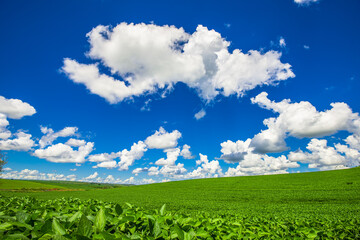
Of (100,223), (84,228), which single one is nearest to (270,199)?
(100,223)

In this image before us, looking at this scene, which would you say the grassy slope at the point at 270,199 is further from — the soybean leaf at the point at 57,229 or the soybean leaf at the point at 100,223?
the soybean leaf at the point at 57,229

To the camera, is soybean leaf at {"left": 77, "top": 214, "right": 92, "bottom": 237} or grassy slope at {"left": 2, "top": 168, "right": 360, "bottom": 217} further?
grassy slope at {"left": 2, "top": 168, "right": 360, "bottom": 217}

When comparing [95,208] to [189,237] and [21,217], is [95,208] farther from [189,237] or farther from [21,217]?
[189,237]

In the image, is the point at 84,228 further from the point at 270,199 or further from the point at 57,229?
the point at 270,199

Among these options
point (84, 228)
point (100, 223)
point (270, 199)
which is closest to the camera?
point (84, 228)

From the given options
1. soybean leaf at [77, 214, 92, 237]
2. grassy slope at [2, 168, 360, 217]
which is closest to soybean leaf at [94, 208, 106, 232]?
soybean leaf at [77, 214, 92, 237]

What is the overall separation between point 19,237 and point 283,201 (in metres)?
33.1

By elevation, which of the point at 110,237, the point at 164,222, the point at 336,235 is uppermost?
the point at 110,237

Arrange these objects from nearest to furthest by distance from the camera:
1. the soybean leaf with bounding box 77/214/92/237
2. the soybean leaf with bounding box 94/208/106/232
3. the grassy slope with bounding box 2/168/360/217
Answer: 1. the soybean leaf with bounding box 77/214/92/237
2. the soybean leaf with bounding box 94/208/106/232
3. the grassy slope with bounding box 2/168/360/217

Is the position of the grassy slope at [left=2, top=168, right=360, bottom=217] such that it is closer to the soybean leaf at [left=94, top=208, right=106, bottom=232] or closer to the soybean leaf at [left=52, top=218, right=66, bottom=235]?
the soybean leaf at [left=94, top=208, right=106, bottom=232]

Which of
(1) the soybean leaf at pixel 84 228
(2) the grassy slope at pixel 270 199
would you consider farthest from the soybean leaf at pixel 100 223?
(2) the grassy slope at pixel 270 199

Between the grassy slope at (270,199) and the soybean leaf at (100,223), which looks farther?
the grassy slope at (270,199)

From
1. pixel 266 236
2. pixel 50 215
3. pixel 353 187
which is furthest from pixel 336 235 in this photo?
pixel 353 187

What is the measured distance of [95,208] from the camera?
232 centimetres
